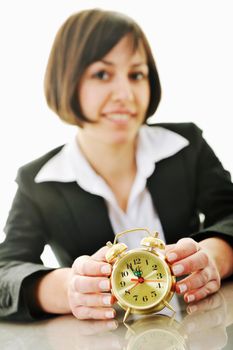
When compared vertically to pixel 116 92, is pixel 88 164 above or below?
below

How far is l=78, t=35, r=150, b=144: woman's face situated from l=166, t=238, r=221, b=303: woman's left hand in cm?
38

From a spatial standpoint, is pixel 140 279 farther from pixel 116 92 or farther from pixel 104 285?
pixel 116 92

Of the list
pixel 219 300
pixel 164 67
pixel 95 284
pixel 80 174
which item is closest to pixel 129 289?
pixel 95 284

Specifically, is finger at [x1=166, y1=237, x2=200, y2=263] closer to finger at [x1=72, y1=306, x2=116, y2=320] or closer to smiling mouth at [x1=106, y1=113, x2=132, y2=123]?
finger at [x1=72, y1=306, x2=116, y2=320]

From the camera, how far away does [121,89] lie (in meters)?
1.08

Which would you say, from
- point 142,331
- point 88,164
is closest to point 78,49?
point 88,164

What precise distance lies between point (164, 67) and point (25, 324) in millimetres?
752

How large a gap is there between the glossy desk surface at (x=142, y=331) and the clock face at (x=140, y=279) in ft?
0.13

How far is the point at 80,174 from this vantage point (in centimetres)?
112

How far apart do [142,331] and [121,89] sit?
0.53 metres

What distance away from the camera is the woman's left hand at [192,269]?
80cm

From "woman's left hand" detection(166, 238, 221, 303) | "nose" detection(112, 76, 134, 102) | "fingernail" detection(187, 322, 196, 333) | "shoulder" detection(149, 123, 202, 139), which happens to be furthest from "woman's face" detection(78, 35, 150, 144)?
"fingernail" detection(187, 322, 196, 333)

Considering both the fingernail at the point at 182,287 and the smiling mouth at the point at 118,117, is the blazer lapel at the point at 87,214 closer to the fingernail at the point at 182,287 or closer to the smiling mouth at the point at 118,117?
the smiling mouth at the point at 118,117

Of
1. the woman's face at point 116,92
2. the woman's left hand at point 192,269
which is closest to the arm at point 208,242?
the woman's left hand at point 192,269
